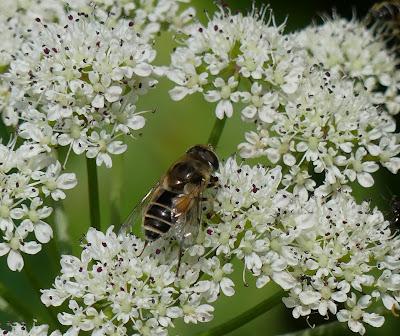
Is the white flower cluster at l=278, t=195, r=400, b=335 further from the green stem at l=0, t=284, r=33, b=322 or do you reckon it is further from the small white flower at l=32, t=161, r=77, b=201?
the green stem at l=0, t=284, r=33, b=322

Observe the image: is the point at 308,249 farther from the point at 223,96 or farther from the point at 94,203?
the point at 94,203

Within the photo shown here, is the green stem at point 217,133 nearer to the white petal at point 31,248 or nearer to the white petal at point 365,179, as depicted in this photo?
the white petal at point 365,179

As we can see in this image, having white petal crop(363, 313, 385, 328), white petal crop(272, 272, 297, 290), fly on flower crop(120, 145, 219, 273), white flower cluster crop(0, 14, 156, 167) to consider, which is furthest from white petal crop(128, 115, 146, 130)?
white petal crop(363, 313, 385, 328)

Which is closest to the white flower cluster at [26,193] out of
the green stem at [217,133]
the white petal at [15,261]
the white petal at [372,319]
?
the white petal at [15,261]

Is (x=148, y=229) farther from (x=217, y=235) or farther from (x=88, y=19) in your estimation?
(x=88, y=19)

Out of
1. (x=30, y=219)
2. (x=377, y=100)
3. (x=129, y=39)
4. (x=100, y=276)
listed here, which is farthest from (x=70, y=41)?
(x=377, y=100)

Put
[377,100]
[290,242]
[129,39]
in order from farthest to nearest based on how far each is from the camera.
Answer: [377,100], [129,39], [290,242]

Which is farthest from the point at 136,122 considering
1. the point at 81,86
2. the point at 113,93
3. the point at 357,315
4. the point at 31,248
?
the point at 357,315
